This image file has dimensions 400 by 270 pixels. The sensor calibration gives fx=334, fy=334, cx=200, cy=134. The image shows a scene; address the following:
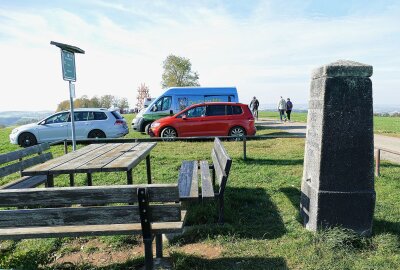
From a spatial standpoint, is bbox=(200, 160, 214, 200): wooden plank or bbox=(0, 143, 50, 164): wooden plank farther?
bbox=(0, 143, 50, 164): wooden plank

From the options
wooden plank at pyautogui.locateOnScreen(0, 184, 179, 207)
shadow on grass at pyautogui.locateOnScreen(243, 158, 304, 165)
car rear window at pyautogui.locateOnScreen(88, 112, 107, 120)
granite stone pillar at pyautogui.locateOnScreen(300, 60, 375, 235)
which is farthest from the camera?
car rear window at pyautogui.locateOnScreen(88, 112, 107, 120)

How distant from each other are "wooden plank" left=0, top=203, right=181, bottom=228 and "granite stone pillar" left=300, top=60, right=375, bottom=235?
1.89 meters

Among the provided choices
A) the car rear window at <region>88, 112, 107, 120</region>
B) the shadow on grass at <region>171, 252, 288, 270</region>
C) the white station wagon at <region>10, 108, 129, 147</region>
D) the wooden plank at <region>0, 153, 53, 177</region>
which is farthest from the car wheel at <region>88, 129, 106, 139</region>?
the shadow on grass at <region>171, 252, 288, 270</region>

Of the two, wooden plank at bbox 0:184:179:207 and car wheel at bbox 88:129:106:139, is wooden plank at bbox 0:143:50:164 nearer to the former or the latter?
wooden plank at bbox 0:184:179:207

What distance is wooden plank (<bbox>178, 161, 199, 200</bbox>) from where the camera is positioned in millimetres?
3834

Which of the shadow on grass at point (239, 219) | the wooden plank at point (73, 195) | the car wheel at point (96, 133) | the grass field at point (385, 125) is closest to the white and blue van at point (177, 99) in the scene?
the car wheel at point (96, 133)

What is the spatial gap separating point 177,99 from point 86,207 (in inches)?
531

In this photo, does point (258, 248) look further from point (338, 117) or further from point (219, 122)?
A: point (219, 122)

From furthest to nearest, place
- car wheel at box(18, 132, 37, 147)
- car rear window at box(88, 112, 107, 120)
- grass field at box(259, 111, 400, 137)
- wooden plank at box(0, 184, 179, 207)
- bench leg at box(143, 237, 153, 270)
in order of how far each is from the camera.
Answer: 1. grass field at box(259, 111, 400, 137)
2. car rear window at box(88, 112, 107, 120)
3. car wheel at box(18, 132, 37, 147)
4. bench leg at box(143, 237, 153, 270)
5. wooden plank at box(0, 184, 179, 207)

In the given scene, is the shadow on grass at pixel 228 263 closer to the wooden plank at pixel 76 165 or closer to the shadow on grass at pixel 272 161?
the wooden plank at pixel 76 165

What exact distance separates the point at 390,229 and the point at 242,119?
8.99 metres

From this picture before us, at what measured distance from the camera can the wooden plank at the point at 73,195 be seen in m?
2.57

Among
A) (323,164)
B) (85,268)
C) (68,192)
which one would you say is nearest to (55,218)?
(68,192)

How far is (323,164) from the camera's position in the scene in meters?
3.74
